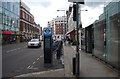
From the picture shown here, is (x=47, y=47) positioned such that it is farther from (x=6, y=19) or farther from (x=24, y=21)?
(x=24, y=21)

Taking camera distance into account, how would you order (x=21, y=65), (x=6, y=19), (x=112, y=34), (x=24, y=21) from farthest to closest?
(x=24, y=21) → (x=6, y=19) → (x=21, y=65) → (x=112, y=34)

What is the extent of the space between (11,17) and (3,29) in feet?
35.4

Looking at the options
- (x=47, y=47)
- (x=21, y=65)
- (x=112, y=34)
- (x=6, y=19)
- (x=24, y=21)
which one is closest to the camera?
(x=112, y=34)

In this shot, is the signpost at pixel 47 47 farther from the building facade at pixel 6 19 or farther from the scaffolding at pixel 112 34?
the building facade at pixel 6 19

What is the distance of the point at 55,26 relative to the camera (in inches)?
6112

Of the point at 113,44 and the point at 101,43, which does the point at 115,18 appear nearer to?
the point at 113,44

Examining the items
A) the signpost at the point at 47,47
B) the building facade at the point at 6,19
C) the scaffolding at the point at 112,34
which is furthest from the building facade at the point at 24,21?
the scaffolding at the point at 112,34

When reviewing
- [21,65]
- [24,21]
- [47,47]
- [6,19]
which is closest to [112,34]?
[47,47]

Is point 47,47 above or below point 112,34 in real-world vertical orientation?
below

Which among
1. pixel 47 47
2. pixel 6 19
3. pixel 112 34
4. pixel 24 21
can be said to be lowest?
pixel 47 47

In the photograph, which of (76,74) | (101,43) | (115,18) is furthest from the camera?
(101,43)

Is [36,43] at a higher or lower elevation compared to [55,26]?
lower

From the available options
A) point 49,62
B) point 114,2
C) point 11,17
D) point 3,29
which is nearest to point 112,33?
point 114,2

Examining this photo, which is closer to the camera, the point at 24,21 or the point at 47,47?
the point at 47,47
